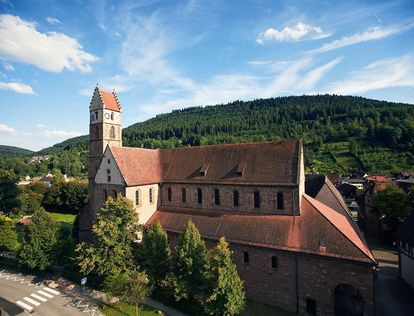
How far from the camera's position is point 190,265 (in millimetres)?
24141

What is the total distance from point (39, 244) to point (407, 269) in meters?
44.3

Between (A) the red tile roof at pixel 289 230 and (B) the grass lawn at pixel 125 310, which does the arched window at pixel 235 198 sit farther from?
(B) the grass lawn at pixel 125 310

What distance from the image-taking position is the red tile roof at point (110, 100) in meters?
40.7

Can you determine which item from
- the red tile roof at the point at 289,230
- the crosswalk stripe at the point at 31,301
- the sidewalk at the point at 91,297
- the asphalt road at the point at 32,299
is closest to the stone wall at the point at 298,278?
the red tile roof at the point at 289,230

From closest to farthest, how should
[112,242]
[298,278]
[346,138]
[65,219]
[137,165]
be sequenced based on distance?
[298,278]
[112,242]
[137,165]
[65,219]
[346,138]

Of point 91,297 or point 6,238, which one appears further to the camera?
point 6,238

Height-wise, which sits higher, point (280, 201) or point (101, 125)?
point (101, 125)

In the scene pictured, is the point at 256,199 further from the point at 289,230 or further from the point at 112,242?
the point at 112,242

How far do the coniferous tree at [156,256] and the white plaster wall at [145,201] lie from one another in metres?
7.53

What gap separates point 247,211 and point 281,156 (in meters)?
7.42

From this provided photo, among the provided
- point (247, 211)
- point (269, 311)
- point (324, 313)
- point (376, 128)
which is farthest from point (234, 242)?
point (376, 128)

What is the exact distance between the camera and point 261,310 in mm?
25094

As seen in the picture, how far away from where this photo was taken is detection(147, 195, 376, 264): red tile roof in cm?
2386

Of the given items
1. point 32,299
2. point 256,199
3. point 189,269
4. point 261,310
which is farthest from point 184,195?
point 32,299
